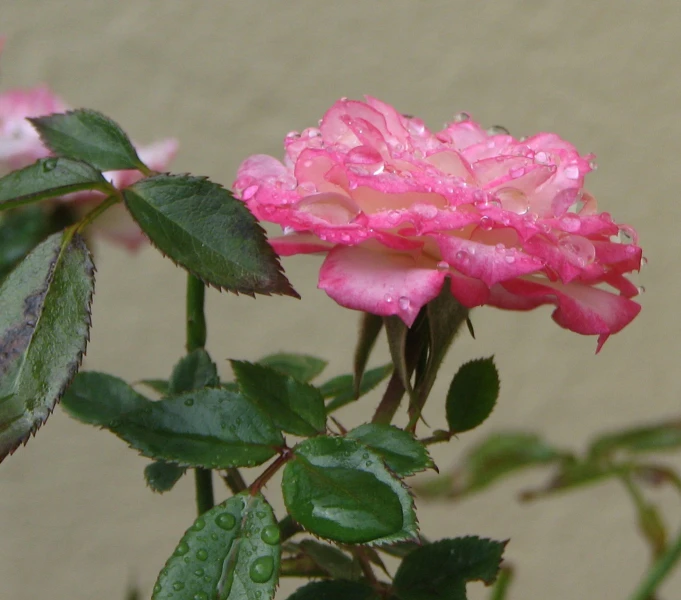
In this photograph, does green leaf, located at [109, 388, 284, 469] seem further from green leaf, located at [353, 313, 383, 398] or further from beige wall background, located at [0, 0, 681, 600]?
beige wall background, located at [0, 0, 681, 600]

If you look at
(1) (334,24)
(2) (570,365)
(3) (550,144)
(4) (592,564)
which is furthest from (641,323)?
(3) (550,144)

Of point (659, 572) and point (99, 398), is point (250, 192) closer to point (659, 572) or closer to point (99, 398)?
point (99, 398)

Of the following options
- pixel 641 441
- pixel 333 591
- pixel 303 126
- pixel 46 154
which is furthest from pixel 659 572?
pixel 303 126

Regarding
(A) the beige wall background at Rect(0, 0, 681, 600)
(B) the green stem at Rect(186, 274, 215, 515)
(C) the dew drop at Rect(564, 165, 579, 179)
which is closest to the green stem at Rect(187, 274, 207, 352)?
(B) the green stem at Rect(186, 274, 215, 515)

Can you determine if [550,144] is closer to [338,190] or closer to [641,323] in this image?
[338,190]

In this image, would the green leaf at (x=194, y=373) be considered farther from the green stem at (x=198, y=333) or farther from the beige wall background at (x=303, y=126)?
the beige wall background at (x=303, y=126)

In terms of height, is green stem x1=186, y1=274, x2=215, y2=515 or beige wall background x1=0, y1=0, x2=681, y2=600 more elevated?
beige wall background x1=0, y1=0, x2=681, y2=600
